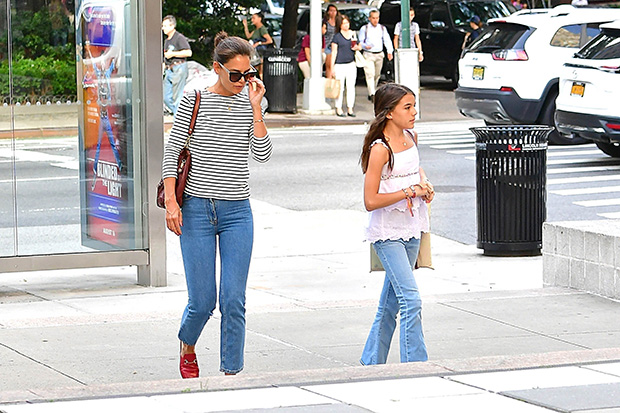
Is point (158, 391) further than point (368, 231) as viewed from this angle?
No

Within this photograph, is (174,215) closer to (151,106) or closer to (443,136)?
(151,106)

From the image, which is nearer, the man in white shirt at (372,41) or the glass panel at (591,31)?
the glass panel at (591,31)

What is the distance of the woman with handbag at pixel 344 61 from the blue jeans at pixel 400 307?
17.5 meters

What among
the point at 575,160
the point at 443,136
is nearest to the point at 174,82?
the point at 443,136

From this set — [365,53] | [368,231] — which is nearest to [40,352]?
[368,231]

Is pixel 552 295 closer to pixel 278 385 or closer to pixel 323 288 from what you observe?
pixel 323 288

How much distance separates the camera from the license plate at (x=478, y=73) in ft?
60.7

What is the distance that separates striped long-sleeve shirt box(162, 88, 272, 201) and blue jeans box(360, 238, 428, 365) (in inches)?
33.3

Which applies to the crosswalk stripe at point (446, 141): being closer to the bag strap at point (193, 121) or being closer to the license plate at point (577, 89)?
the license plate at point (577, 89)

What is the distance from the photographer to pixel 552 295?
8328 mm

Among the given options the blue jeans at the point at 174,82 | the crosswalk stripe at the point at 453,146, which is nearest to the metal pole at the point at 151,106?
the crosswalk stripe at the point at 453,146

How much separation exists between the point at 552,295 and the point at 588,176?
7.26 m

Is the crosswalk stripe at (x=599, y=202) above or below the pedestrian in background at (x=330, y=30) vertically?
below

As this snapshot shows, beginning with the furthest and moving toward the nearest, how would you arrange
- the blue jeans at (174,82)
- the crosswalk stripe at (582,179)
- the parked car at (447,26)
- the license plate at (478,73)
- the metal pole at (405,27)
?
the parked car at (447,26) < the metal pole at (405,27) < the blue jeans at (174,82) < the license plate at (478,73) < the crosswalk stripe at (582,179)
